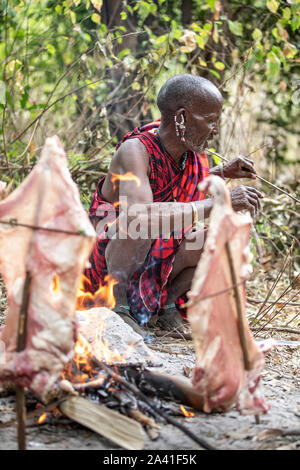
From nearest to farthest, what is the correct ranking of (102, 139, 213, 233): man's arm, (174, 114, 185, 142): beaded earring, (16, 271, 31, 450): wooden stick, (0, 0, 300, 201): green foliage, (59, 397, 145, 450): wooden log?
(16, 271, 31, 450): wooden stick, (59, 397, 145, 450): wooden log, (102, 139, 213, 233): man's arm, (174, 114, 185, 142): beaded earring, (0, 0, 300, 201): green foliage

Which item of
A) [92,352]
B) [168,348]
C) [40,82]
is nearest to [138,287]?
[168,348]

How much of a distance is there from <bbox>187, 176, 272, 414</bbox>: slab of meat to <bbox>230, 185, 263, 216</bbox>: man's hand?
1.03 m

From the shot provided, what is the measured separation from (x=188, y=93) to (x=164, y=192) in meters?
0.60

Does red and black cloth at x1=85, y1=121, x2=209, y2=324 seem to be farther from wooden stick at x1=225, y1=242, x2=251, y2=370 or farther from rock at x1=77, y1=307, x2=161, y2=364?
wooden stick at x1=225, y1=242, x2=251, y2=370

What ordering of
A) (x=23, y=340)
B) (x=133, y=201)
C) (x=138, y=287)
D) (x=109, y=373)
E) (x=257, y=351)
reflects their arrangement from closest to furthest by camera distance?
(x=23, y=340), (x=257, y=351), (x=109, y=373), (x=133, y=201), (x=138, y=287)

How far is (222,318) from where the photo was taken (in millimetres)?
1553

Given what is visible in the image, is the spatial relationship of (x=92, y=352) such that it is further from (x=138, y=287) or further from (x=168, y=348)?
(x=138, y=287)

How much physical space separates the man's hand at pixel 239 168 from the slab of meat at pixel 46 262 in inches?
63.6

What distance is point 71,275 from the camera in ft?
4.88

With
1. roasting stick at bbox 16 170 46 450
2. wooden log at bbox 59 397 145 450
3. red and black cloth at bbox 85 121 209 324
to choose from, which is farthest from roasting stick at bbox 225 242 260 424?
red and black cloth at bbox 85 121 209 324

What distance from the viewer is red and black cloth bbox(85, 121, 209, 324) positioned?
2951 millimetres

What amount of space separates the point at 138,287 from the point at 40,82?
3320 mm

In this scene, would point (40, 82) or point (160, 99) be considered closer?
point (160, 99)

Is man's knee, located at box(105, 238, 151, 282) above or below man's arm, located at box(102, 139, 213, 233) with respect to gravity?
below
